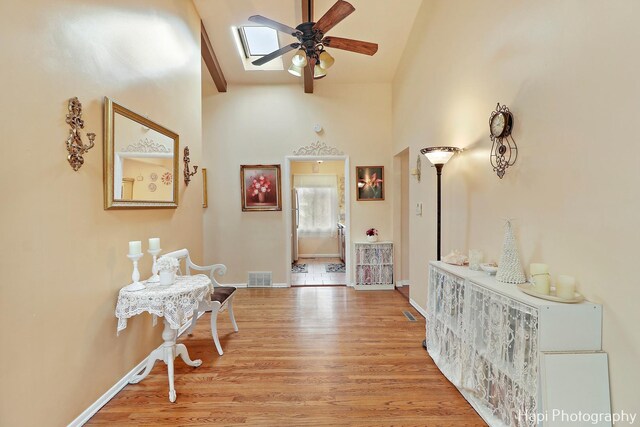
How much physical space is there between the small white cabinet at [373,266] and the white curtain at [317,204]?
3040 millimetres

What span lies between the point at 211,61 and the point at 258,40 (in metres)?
0.80

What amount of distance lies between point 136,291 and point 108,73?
1.60 m

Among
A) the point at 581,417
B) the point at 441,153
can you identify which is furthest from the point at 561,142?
the point at 581,417

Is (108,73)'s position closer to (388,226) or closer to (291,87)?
(291,87)

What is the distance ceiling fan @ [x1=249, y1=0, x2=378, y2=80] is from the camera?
2443 mm

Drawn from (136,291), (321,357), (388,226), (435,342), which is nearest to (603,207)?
(435,342)

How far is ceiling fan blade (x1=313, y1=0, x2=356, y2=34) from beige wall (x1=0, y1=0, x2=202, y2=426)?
156 centimetres

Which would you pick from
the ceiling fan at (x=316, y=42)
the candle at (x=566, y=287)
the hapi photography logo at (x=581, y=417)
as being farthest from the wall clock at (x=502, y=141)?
the hapi photography logo at (x=581, y=417)

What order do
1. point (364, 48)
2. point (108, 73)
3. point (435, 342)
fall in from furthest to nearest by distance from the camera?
point (364, 48)
point (435, 342)
point (108, 73)

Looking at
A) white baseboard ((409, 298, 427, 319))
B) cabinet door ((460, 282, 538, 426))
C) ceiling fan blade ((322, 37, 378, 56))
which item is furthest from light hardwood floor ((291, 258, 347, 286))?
ceiling fan blade ((322, 37, 378, 56))

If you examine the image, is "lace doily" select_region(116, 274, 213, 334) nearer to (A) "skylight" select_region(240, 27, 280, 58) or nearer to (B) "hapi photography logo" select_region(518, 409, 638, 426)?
(B) "hapi photography logo" select_region(518, 409, 638, 426)

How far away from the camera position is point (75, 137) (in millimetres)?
1736

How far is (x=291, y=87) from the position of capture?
4844mm

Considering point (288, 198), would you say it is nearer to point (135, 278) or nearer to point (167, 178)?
point (167, 178)
